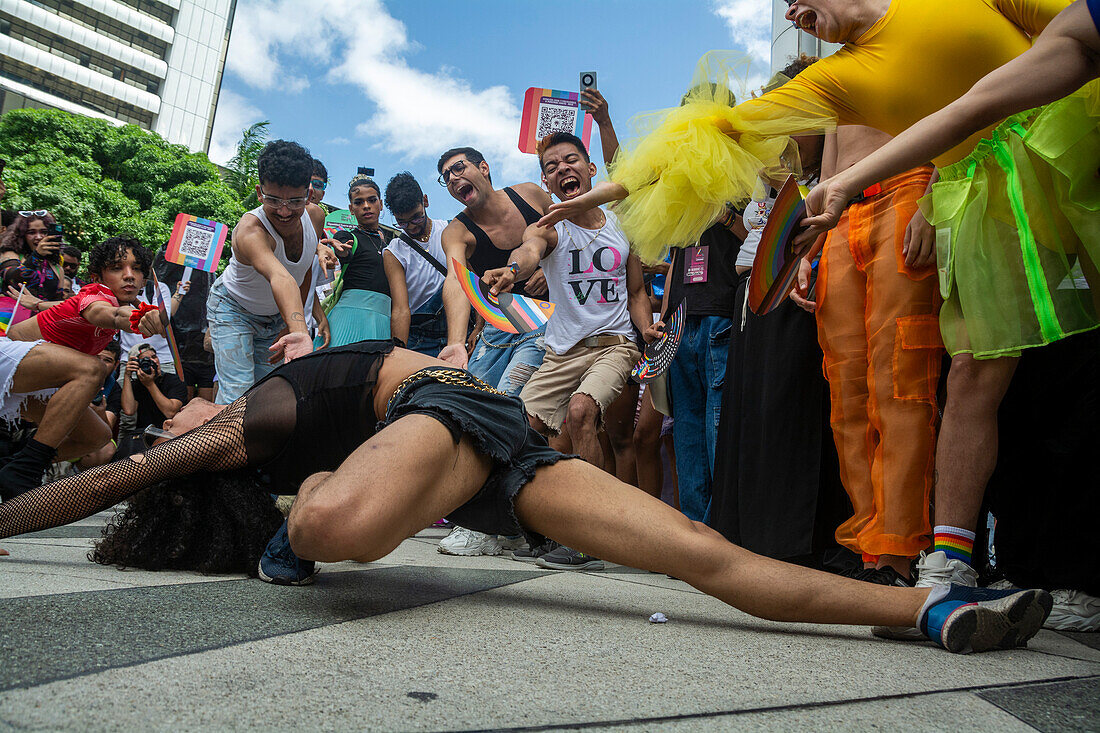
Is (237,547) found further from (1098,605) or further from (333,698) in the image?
(1098,605)

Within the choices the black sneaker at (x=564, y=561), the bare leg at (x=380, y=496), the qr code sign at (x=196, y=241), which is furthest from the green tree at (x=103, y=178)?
the bare leg at (x=380, y=496)

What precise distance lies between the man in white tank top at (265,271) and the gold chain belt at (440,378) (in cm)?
211

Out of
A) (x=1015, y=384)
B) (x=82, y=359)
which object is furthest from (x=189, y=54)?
(x=1015, y=384)

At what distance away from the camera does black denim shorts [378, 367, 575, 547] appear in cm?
189

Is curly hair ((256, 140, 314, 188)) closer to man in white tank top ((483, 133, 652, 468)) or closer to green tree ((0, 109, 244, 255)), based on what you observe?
man in white tank top ((483, 133, 652, 468))

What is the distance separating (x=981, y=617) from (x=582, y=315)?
2840 millimetres

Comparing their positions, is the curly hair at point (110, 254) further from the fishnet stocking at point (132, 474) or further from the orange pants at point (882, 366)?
the orange pants at point (882, 366)

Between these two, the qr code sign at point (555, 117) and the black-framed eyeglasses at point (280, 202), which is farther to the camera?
the qr code sign at point (555, 117)

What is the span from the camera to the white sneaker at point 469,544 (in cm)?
365

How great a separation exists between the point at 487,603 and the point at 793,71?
2476mm

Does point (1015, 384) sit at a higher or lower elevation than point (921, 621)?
higher

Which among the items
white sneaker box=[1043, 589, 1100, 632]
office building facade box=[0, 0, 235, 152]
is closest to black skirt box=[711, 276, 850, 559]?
white sneaker box=[1043, 589, 1100, 632]

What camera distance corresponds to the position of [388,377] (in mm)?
2232

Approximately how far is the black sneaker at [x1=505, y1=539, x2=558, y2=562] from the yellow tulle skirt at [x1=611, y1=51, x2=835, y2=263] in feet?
4.84
